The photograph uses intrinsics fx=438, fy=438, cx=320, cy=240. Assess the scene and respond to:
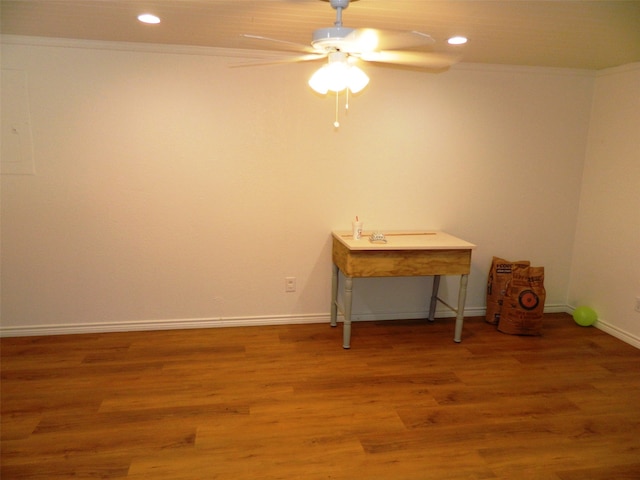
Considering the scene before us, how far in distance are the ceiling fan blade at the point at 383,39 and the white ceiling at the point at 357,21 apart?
1.15ft

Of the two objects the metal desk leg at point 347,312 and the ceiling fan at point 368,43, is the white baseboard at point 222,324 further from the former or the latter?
the ceiling fan at point 368,43

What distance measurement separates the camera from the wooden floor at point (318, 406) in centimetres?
212

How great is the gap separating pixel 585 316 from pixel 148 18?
4050mm

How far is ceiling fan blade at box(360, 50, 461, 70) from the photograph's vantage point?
2137 mm

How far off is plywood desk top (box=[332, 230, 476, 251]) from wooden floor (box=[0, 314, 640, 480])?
2.64ft

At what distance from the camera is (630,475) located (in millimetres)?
2084

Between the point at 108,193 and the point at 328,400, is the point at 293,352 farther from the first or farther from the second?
the point at 108,193

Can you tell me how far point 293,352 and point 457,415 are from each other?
49.3 inches

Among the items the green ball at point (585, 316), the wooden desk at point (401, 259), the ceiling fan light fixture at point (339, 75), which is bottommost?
the green ball at point (585, 316)

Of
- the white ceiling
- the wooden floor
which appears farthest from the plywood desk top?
the white ceiling

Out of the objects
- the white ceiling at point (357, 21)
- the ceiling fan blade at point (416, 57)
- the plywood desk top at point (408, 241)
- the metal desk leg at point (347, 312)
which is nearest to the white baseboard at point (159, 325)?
the metal desk leg at point (347, 312)

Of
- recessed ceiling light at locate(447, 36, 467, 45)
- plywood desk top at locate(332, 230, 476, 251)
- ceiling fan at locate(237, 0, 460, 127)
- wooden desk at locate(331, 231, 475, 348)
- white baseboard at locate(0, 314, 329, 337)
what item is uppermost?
recessed ceiling light at locate(447, 36, 467, 45)

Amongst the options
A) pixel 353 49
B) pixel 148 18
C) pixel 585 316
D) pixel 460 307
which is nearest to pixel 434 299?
pixel 460 307

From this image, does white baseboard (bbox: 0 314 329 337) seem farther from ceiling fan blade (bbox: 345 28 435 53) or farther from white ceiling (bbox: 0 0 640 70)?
ceiling fan blade (bbox: 345 28 435 53)
